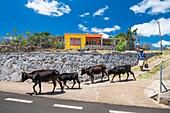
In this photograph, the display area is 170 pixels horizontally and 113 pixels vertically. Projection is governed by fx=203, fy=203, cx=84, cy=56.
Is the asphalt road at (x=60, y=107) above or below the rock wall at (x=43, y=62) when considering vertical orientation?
below

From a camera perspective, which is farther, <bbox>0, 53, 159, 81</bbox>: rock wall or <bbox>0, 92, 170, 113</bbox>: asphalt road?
<bbox>0, 53, 159, 81</bbox>: rock wall

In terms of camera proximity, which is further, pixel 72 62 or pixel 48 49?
pixel 48 49

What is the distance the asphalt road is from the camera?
7.15 metres

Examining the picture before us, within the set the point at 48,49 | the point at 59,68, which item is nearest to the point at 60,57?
the point at 59,68

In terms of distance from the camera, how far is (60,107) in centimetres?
761

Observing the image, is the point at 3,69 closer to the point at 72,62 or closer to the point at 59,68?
the point at 59,68

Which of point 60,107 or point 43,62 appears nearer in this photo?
point 60,107

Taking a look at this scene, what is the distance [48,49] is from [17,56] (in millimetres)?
3045

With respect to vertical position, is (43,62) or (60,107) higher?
(43,62)

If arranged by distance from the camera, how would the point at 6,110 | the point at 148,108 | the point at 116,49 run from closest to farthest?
the point at 6,110 < the point at 148,108 < the point at 116,49

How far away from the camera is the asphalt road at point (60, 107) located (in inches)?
282

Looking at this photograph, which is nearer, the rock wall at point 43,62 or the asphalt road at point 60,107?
the asphalt road at point 60,107

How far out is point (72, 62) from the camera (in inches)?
676

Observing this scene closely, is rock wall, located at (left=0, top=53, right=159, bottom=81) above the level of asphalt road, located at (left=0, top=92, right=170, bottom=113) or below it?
above
